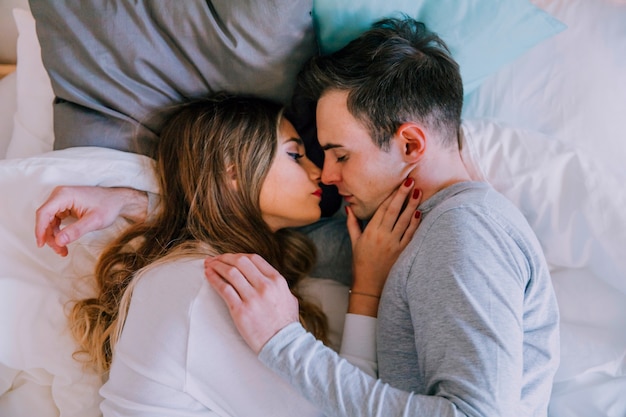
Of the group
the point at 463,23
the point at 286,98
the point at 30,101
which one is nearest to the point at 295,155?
the point at 286,98

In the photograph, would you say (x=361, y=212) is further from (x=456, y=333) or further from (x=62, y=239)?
(x=62, y=239)

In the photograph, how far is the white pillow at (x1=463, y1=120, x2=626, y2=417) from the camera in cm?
110

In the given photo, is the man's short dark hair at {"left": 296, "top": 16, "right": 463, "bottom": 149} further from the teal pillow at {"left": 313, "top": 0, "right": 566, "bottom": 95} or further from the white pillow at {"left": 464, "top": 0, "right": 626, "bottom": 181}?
the white pillow at {"left": 464, "top": 0, "right": 626, "bottom": 181}

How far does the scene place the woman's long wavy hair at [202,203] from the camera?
1.15 metres

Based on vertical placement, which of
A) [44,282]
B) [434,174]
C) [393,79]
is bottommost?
[44,282]

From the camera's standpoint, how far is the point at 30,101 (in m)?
1.39

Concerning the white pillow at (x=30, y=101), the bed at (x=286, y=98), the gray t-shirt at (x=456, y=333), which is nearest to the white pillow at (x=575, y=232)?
the bed at (x=286, y=98)

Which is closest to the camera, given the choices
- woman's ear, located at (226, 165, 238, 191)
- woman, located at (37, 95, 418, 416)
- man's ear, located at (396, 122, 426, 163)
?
woman, located at (37, 95, 418, 416)

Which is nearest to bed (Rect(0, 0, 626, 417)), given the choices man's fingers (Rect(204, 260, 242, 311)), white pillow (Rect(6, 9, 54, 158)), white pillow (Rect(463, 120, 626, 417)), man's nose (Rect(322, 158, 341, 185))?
white pillow (Rect(463, 120, 626, 417))

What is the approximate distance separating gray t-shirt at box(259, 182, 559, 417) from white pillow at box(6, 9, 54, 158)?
0.89 meters

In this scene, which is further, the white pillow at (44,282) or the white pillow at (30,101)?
the white pillow at (30,101)

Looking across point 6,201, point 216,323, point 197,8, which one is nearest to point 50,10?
point 197,8

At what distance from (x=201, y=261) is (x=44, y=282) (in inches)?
16.2

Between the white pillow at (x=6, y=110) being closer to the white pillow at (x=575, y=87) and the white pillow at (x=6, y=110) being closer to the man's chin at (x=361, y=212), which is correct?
the man's chin at (x=361, y=212)
